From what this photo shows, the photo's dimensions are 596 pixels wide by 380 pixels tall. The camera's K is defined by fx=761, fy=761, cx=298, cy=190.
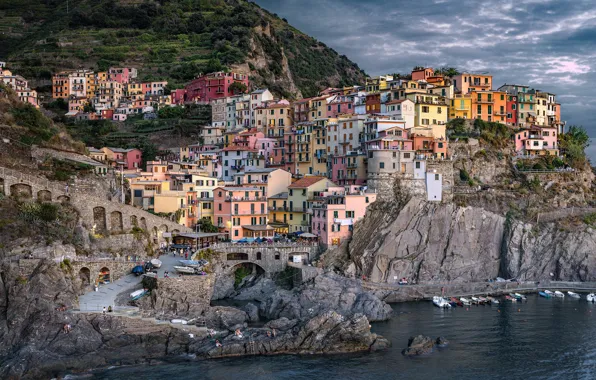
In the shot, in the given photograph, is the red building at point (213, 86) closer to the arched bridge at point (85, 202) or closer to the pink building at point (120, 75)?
the pink building at point (120, 75)

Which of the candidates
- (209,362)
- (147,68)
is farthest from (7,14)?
(209,362)

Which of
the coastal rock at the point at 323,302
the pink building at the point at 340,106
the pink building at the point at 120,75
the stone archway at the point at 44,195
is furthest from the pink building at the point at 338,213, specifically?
the pink building at the point at 120,75

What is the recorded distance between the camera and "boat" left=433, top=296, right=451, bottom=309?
6153 cm

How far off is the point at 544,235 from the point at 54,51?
9042 centimetres

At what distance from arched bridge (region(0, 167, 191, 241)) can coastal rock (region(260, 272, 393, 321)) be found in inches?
538

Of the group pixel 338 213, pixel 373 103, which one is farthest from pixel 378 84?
pixel 338 213

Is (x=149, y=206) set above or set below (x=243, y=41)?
below

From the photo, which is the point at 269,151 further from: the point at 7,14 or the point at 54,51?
the point at 7,14

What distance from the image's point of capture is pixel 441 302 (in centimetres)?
6197

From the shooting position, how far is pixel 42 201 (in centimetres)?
5841

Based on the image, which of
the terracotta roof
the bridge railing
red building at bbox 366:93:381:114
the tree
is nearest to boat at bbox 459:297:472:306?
the bridge railing

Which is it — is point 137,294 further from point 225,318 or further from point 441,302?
point 441,302

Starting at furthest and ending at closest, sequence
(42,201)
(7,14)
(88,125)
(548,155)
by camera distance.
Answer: (7,14) → (88,125) → (548,155) → (42,201)

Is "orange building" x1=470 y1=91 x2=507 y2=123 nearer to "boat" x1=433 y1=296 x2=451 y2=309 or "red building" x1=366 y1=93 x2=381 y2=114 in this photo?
"red building" x1=366 y1=93 x2=381 y2=114
